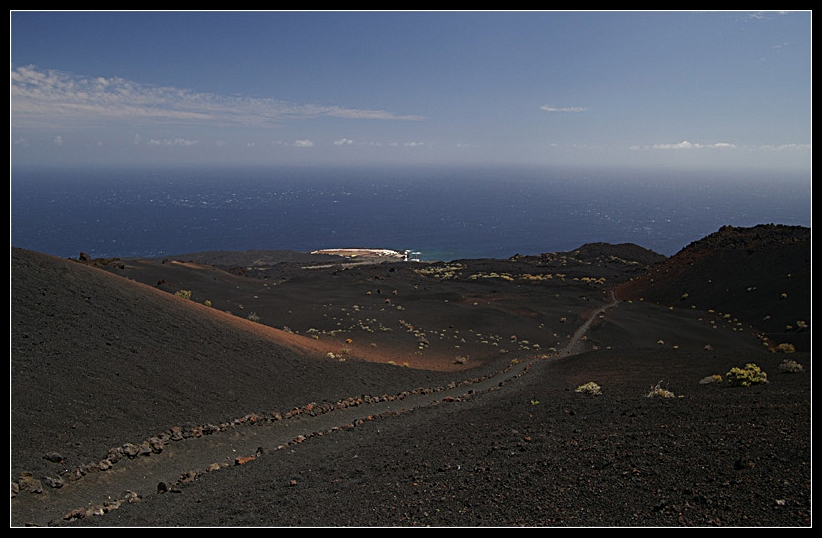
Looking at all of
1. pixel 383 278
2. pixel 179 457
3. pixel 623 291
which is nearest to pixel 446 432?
pixel 179 457

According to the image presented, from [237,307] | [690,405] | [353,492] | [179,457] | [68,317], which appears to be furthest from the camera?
[237,307]

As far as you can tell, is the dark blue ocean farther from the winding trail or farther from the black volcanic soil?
the winding trail

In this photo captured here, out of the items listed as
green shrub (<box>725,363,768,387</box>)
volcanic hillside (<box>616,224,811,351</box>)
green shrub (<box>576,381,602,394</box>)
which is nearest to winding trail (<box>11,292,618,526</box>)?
green shrub (<box>576,381,602,394</box>)

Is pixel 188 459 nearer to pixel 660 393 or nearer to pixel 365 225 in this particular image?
Answer: pixel 660 393
